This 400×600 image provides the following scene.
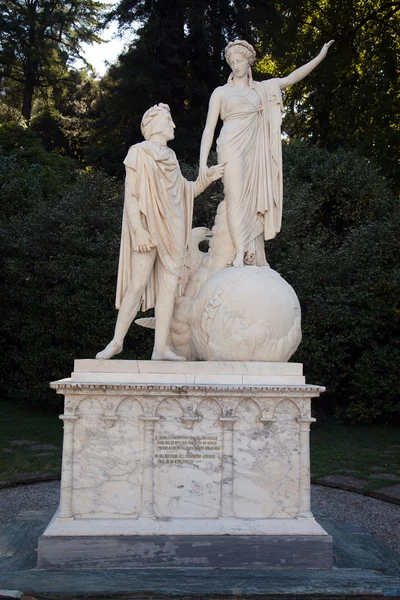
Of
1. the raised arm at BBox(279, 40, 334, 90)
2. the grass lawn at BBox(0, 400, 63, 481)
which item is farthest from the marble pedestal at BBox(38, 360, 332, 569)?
the grass lawn at BBox(0, 400, 63, 481)

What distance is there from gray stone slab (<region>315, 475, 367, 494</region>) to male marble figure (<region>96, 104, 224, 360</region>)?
373 cm

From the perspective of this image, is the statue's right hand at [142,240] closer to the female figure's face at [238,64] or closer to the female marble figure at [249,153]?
the female marble figure at [249,153]

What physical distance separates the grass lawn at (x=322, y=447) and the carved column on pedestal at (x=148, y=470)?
401 cm

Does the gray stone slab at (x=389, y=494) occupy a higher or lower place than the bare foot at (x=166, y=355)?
lower

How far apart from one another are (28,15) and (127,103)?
25.3 feet

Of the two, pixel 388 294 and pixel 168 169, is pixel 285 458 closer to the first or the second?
pixel 168 169

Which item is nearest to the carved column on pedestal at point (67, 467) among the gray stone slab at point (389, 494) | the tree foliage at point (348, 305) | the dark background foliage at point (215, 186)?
the gray stone slab at point (389, 494)

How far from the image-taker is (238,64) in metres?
6.58

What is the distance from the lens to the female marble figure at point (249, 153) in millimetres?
6266

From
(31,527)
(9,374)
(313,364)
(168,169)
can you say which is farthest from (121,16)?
(31,527)

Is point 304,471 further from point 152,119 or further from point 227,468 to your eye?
point 152,119

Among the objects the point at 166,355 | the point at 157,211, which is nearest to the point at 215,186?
the point at 157,211

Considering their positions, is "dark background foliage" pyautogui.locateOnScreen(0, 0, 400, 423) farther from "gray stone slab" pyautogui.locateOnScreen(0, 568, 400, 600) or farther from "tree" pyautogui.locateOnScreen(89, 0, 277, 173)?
"gray stone slab" pyautogui.locateOnScreen(0, 568, 400, 600)

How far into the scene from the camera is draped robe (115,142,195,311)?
19.1 feet
